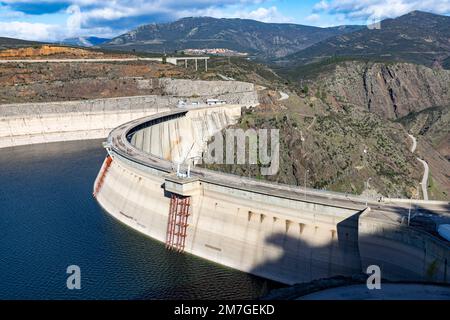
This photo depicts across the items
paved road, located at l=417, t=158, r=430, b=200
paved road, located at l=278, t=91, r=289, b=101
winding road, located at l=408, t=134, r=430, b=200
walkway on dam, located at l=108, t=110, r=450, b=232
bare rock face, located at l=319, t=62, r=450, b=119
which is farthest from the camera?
bare rock face, located at l=319, t=62, r=450, b=119

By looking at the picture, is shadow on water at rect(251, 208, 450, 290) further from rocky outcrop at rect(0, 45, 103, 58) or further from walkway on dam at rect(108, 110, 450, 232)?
rocky outcrop at rect(0, 45, 103, 58)

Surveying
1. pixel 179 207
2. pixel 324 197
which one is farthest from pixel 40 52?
pixel 324 197

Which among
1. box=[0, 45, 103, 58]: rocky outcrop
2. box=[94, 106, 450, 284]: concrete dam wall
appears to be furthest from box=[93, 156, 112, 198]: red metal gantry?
box=[0, 45, 103, 58]: rocky outcrop

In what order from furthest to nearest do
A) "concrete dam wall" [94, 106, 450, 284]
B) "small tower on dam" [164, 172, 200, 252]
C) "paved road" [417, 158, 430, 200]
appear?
"paved road" [417, 158, 430, 200] → "small tower on dam" [164, 172, 200, 252] → "concrete dam wall" [94, 106, 450, 284]

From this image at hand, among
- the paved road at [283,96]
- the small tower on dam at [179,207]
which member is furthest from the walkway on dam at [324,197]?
the paved road at [283,96]

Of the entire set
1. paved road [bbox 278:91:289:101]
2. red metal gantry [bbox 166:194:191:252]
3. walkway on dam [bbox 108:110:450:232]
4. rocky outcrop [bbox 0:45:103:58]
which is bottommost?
red metal gantry [bbox 166:194:191:252]
